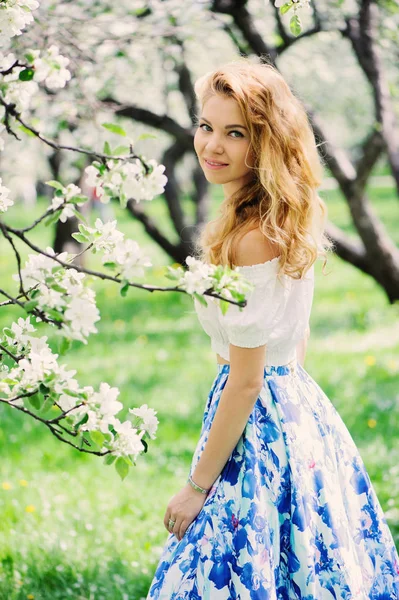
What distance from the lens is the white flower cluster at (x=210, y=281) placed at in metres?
1.43

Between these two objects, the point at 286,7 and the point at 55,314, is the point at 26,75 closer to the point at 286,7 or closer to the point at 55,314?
the point at 55,314

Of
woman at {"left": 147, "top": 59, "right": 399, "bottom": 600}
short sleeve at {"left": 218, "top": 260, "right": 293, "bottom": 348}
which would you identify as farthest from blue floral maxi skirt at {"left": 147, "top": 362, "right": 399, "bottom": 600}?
short sleeve at {"left": 218, "top": 260, "right": 293, "bottom": 348}

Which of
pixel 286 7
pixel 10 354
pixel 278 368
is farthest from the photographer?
pixel 278 368

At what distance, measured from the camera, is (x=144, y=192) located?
1464 mm

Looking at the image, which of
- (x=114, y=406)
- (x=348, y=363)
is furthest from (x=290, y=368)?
(x=348, y=363)

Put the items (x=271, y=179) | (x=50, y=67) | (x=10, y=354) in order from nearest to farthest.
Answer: (x=50, y=67), (x=10, y=354), (x=271, y=179)

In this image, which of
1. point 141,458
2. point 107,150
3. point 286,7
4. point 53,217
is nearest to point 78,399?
point 53,217

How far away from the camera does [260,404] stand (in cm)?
211

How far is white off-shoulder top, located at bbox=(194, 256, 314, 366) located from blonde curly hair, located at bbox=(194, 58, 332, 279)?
59 mm

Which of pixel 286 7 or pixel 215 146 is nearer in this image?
pixel 286 7

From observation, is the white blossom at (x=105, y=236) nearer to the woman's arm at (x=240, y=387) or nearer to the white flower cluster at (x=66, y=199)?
the white flower cluster at (x=66, y=199)

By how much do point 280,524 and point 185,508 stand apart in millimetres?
264

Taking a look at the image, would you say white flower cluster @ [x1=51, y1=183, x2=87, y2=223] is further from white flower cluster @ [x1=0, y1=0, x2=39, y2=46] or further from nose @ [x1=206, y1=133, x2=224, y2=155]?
nose @ [x1=206, y1=133, x2=224, y2=155]

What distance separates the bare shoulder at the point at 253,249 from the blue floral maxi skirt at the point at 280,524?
1.20ft
